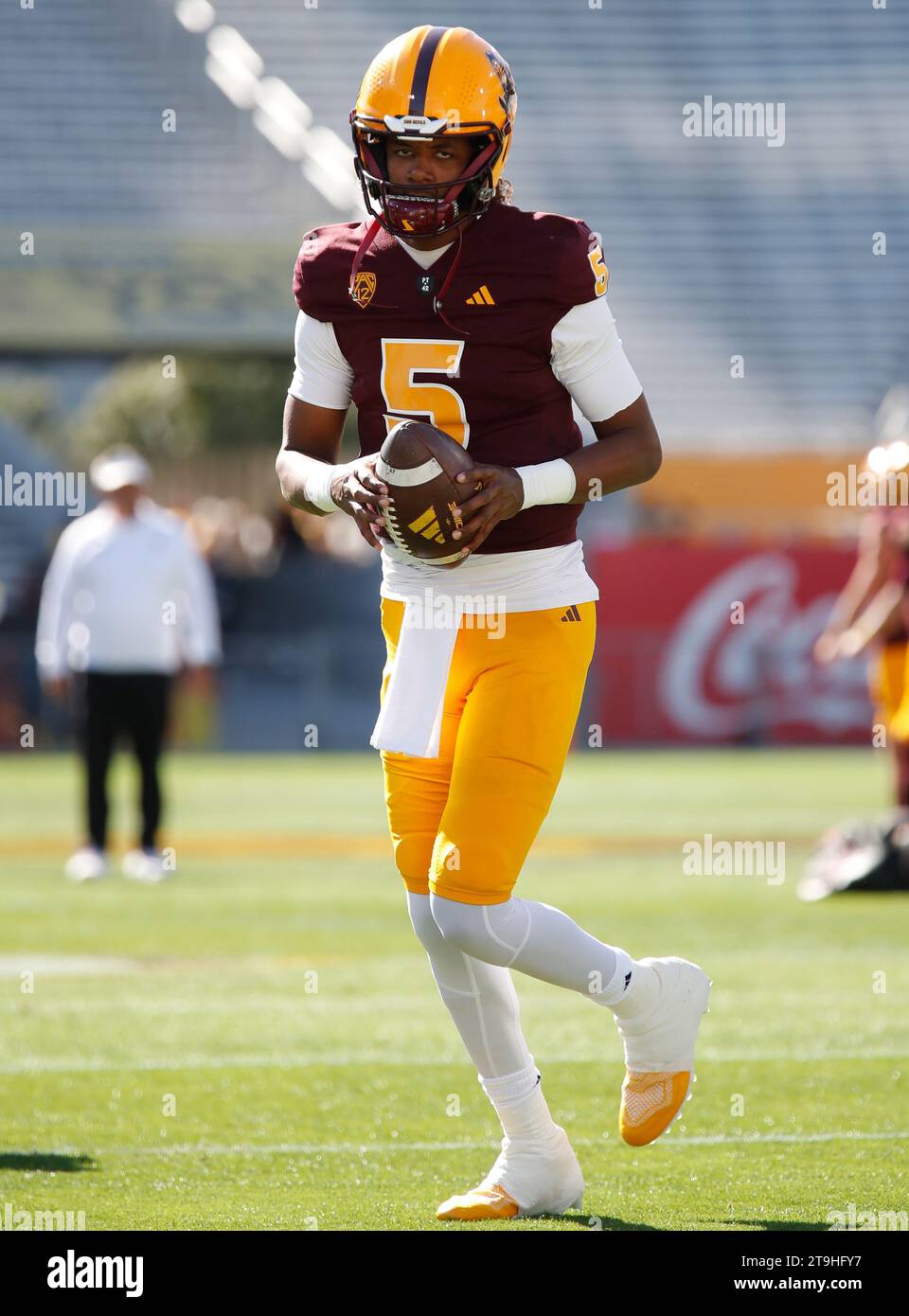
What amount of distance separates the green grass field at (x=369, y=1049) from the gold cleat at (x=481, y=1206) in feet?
0.20

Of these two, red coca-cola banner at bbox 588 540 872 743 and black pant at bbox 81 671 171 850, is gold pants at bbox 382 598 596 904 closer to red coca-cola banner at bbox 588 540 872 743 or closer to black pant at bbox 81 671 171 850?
black pant at bbox 81 671 171 850

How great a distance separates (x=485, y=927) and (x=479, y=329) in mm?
1110

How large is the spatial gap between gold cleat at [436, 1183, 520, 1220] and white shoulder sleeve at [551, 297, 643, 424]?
1.49 metres

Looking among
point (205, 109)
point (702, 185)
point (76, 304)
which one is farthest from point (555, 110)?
point (76, 304)

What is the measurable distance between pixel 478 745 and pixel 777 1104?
5.62 feet

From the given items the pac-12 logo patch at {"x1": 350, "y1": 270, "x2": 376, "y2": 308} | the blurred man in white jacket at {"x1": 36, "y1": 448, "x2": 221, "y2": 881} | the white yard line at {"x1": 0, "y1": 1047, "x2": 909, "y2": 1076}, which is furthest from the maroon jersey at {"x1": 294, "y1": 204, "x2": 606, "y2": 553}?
the blurred man in white jacket at {"x1": 36, "y1": 448, "x2": 221, "y2": 881}

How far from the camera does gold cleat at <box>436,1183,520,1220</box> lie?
12.6ft

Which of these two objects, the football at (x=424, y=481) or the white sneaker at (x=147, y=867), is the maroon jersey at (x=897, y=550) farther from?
the football at (x=424, y=481)

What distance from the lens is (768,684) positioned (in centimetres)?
1877

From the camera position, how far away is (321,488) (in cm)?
390

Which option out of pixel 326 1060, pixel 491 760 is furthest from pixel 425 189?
pixel 326 1060

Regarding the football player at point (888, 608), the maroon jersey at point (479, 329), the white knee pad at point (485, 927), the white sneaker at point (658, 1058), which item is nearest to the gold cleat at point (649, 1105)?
the white sneaker at point (658, 1058)
